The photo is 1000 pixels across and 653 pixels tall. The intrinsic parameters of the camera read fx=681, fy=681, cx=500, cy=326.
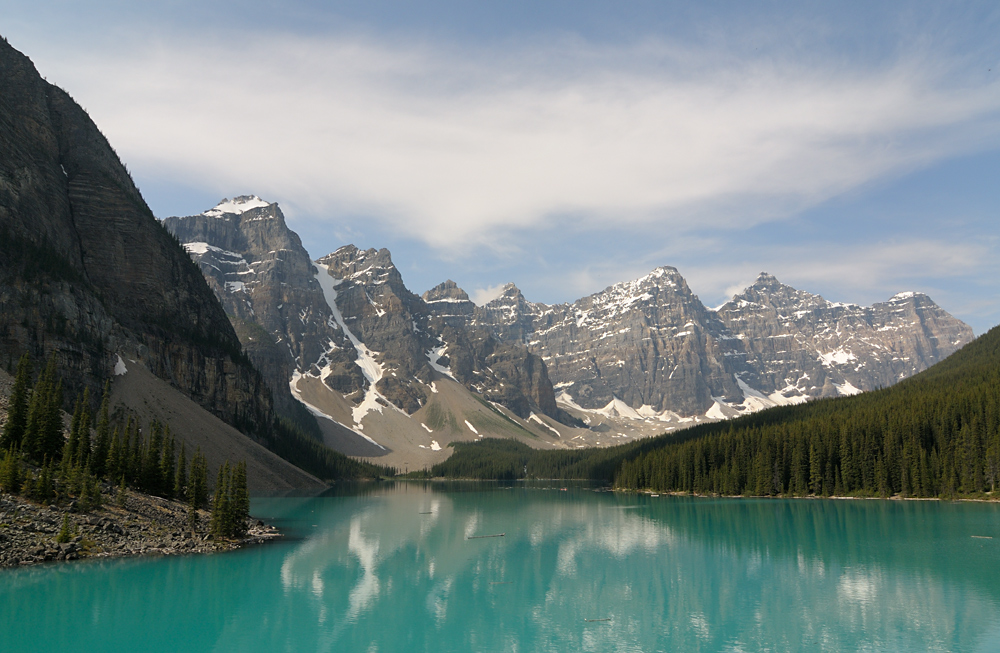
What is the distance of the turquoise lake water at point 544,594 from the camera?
31.2 m

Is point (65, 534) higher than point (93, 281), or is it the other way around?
point (93, 281)

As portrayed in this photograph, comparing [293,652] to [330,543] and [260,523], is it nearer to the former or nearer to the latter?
[330,543]

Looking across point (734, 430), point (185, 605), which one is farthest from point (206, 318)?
point (185, 605)

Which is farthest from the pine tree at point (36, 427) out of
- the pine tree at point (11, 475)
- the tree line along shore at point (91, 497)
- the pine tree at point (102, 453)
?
the pine tree at point (11, 475)

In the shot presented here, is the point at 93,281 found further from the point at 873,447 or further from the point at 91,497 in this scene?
the point at 873,447

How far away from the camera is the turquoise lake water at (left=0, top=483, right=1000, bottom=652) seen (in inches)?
1228

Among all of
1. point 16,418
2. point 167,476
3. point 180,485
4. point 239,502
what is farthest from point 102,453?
point 239,502

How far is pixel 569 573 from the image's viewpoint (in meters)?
47.8

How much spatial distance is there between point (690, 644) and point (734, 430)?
121755mm

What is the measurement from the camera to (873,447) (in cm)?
10500

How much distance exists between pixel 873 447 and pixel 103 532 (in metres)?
103

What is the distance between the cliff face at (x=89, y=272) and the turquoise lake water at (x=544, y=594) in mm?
65558

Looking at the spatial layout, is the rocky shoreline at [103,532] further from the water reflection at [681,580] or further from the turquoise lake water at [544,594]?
the water reflection at [681,580]

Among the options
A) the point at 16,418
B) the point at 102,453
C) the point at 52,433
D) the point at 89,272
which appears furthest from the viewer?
the point at 89,272
